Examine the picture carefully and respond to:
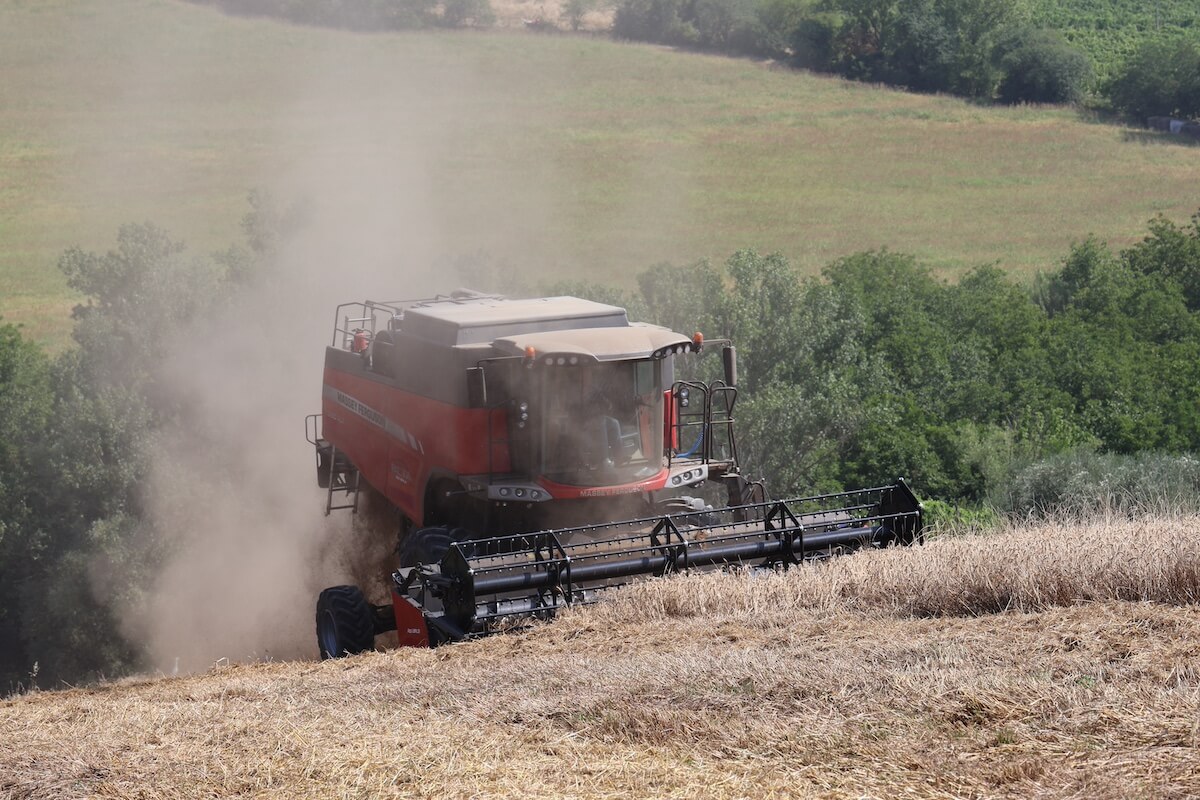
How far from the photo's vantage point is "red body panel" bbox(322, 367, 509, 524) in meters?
9.82

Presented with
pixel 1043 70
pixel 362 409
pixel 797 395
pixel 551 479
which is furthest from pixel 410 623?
pixel 1043 70

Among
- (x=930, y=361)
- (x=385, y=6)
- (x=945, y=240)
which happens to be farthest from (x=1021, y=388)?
(x=385, y=6)

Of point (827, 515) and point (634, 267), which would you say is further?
point (634, 267)

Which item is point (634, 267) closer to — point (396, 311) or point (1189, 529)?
point (396, 311)

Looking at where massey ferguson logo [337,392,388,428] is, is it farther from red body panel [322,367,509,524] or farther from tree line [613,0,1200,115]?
tree line [613,0,1200,115]

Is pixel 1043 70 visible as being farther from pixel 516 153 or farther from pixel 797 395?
pixel 797 395

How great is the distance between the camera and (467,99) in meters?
44.1

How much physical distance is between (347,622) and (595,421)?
2572mm

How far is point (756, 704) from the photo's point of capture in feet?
18.1

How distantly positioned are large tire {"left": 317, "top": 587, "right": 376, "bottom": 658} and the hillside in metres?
1.70

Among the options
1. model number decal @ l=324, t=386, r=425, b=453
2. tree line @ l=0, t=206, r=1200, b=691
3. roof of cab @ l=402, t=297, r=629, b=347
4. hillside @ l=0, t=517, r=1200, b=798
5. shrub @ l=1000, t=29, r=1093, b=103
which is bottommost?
tree line @ l=0, t=206, r=1200, b=691

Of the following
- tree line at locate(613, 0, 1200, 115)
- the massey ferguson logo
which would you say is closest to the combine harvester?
the massey ferguson logo

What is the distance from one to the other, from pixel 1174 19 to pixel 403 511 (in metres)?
63.6

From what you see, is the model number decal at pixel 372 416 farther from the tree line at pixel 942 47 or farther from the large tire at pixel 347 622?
the tree line at pixel 942 47
